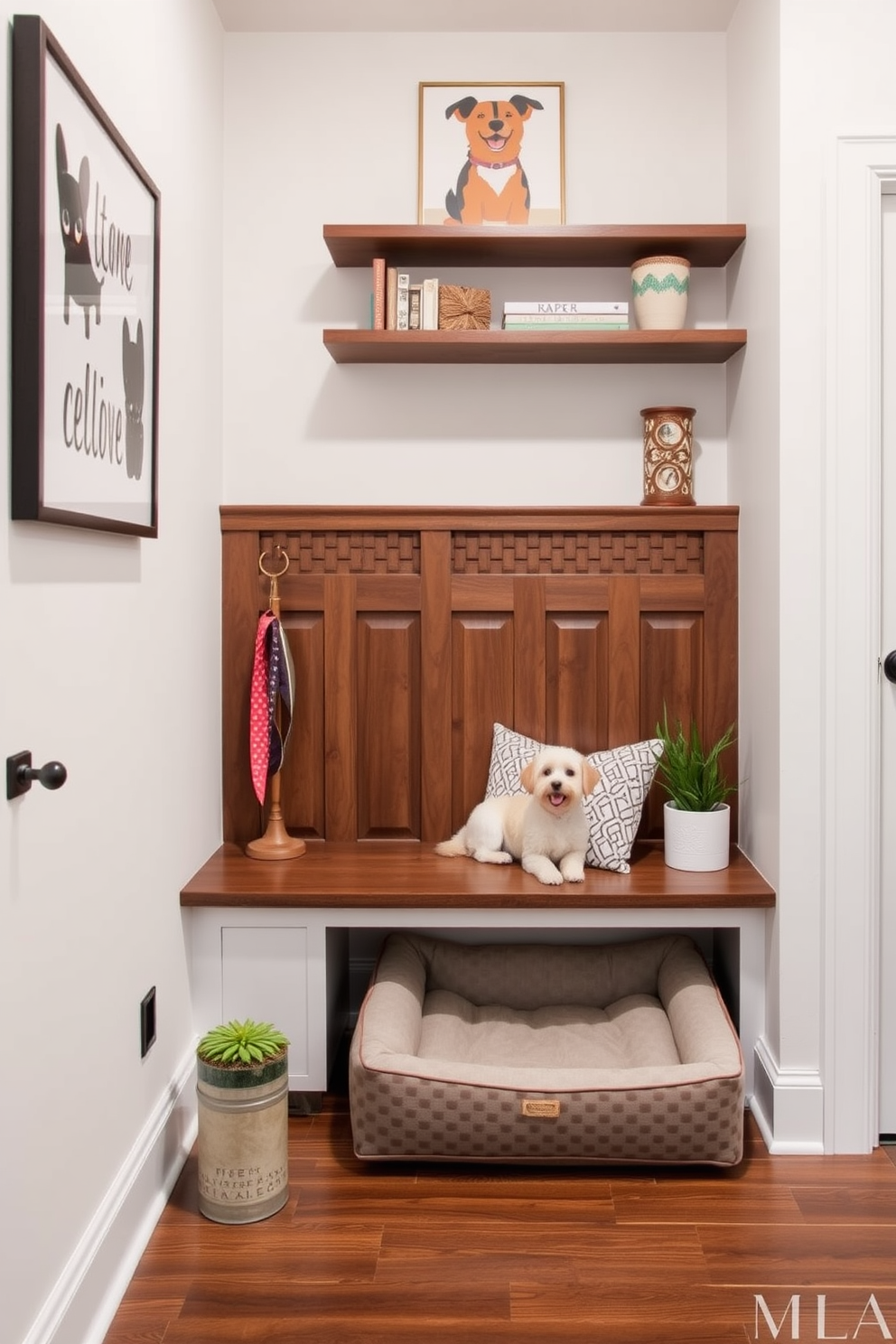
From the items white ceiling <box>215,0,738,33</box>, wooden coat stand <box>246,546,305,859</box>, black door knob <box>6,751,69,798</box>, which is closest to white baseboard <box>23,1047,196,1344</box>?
wooden coat stand <box>246,546,305,859</box>

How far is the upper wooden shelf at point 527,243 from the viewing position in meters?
2.73

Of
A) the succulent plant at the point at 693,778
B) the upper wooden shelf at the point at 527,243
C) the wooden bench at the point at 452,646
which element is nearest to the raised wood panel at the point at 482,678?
the wooden bench at the point at 452,646

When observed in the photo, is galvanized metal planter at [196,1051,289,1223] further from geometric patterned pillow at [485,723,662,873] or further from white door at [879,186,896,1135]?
white door at [879,186,896,1135]

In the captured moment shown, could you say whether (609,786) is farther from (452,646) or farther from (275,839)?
(275,839)

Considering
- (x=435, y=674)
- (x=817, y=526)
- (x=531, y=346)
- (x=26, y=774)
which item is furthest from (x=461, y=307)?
(x=26, y=774)

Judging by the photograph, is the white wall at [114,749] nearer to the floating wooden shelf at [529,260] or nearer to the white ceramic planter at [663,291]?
the floating wooden shelf at [529,260]

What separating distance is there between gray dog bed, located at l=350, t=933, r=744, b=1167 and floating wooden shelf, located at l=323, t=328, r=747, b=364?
1.54 m

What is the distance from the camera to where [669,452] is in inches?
114

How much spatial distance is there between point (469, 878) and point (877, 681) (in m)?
1.03

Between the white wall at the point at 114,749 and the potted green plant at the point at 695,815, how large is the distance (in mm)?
1172

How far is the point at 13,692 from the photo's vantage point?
1492 mm

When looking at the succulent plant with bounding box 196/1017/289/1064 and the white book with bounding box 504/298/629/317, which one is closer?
the succulent plant with bounding box 196/1017/289/1064

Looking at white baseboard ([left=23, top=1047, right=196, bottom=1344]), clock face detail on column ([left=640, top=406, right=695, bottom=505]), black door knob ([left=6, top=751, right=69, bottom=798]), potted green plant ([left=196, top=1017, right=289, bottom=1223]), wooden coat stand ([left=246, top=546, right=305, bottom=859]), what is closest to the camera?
black door knob ([left=6, top=751, right=69, bottom=798])

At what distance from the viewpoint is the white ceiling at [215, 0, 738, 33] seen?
9.29 feet
